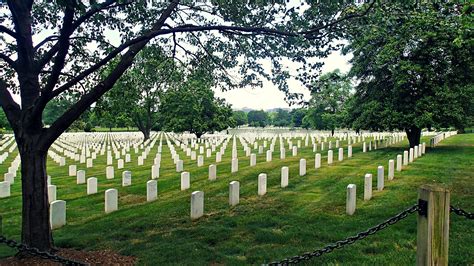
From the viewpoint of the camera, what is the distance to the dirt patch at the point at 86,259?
6.21 meters

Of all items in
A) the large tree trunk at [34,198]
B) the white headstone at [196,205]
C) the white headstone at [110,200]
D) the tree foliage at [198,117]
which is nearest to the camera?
the large tree trunk at [34,198]

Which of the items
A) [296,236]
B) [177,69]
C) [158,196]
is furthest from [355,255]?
[158,196]

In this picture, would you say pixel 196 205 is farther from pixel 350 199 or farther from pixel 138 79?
pixel 138 79

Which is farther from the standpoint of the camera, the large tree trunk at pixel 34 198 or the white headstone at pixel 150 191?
the white headstone at pixel 150 191

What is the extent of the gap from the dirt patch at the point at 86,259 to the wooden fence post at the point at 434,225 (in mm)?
4383

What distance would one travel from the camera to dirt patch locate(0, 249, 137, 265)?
6.21 meters

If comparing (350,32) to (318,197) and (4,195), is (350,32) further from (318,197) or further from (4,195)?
(4,195)

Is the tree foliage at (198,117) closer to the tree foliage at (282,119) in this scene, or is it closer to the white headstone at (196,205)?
the white headstone at (196,205)

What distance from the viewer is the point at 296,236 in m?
7.45

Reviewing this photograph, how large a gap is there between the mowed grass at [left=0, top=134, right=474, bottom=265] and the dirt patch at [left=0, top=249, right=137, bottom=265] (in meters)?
0.26

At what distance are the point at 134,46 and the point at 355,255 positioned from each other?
5068 millimetres

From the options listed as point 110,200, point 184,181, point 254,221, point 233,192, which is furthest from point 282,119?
point 254,221

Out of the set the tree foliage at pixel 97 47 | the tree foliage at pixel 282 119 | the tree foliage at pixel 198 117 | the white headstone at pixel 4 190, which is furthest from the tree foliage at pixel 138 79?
the tree foliage at pixel 282 119

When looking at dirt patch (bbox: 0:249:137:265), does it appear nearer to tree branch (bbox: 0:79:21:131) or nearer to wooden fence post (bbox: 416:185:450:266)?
tree branch (bbox: 0:79:21:131)
